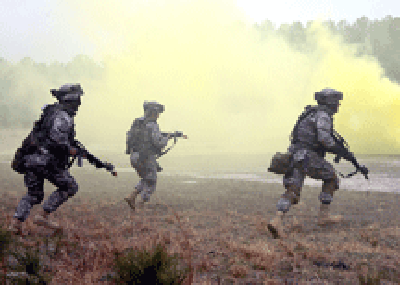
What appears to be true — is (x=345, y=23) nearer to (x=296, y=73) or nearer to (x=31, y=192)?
(x=296, y=73)

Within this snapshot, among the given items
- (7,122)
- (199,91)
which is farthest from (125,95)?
(7,122)

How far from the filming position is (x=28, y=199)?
216 inches

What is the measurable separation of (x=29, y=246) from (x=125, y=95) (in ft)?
192

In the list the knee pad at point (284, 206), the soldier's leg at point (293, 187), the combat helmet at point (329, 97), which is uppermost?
the combat helmet at point (329, 97)

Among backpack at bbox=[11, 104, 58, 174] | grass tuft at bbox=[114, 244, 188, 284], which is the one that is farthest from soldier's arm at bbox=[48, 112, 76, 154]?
grass tuft at bbox=[114, 244, 188, 284]

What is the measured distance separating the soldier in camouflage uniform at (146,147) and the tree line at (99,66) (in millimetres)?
61965

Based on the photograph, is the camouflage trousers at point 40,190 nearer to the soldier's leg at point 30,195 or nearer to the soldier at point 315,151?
the soldier's leg at point 30,195

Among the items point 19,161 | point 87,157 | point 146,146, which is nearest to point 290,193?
point 87,157

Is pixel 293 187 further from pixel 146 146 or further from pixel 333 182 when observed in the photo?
pixel 146 146

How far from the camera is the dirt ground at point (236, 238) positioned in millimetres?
A: 4062

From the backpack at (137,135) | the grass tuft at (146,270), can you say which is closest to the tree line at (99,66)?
the backpack at (137,135)

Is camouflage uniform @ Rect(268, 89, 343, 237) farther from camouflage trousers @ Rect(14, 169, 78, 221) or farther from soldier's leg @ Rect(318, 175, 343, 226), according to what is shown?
camouflage trousers @ Rect(14, 169, 78, 221)

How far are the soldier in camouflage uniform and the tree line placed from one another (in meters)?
62.0

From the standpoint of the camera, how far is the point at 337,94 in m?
6.45
